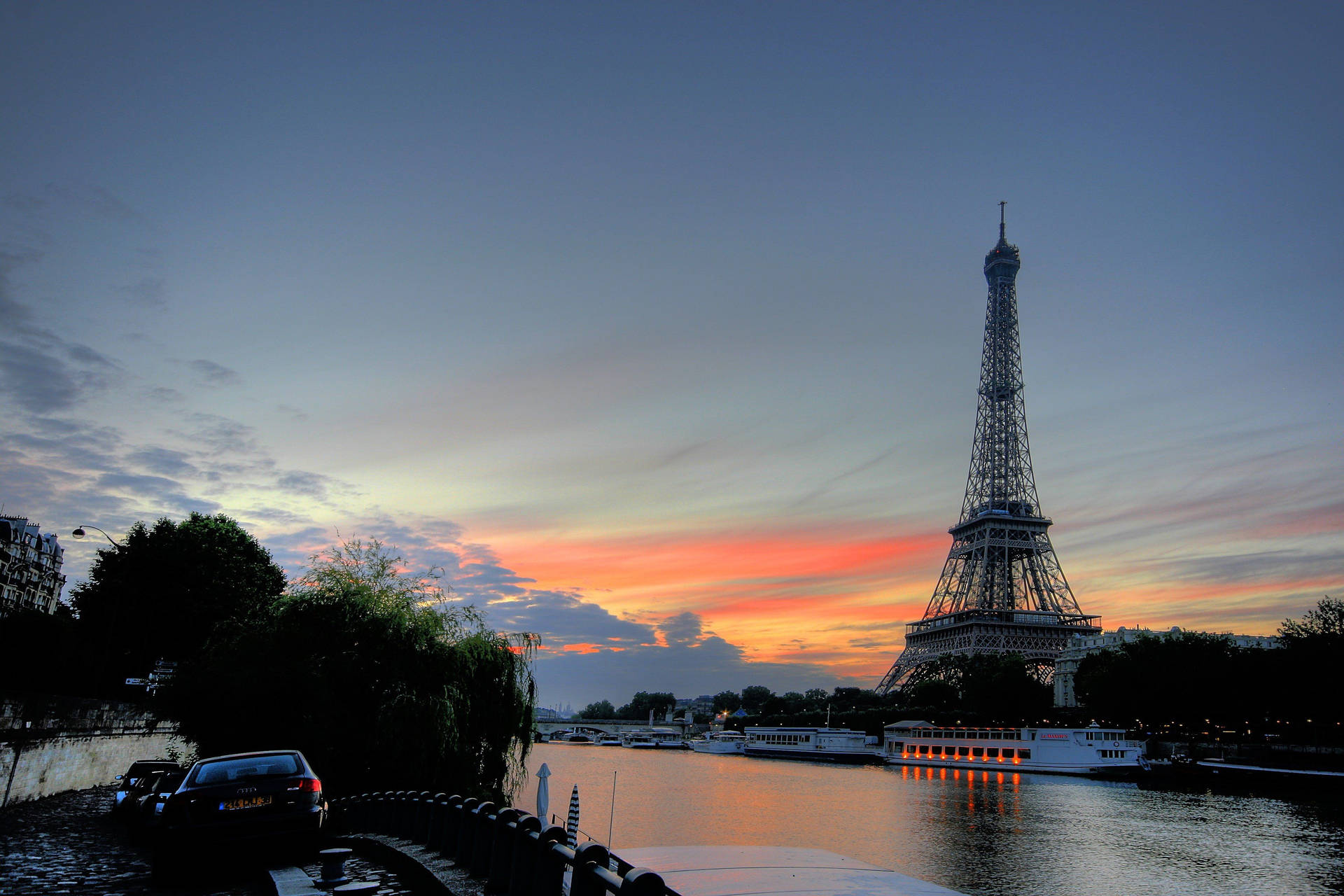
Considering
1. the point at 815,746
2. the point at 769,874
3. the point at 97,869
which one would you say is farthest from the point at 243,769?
the point at 815,746

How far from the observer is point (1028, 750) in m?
106

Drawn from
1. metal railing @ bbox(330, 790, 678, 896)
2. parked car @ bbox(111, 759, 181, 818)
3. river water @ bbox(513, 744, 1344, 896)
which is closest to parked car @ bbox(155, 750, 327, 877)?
metal railing @ bbox(330, 790, 678, 896)

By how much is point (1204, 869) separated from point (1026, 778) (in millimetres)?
56623

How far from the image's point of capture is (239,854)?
44.5 ft

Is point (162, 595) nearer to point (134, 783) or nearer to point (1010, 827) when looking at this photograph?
point (134, 783)

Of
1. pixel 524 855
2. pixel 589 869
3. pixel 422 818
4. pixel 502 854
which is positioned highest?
pixel 589 869

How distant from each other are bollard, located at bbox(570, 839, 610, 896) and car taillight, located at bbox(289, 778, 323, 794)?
8400 mm

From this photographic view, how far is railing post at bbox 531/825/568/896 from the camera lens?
888 cm

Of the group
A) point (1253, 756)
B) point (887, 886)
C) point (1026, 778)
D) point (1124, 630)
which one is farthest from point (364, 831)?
point (1124, 630)

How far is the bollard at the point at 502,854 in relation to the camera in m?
10.5

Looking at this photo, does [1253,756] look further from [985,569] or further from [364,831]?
[364,831]

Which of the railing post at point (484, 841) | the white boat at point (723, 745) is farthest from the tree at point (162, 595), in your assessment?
the white boat at point (723, 745)

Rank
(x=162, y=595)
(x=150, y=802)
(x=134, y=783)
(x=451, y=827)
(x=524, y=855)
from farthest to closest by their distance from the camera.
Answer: (x=162, y=595) < (x=134, y=783) < (x=150, y=802) < (x=451, y=827) < (x=524, y=855)

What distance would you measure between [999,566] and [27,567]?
161 metres
